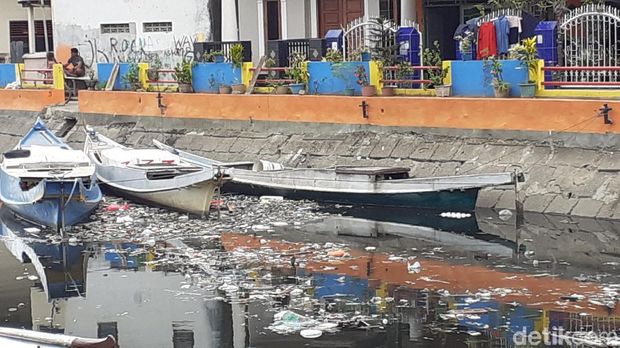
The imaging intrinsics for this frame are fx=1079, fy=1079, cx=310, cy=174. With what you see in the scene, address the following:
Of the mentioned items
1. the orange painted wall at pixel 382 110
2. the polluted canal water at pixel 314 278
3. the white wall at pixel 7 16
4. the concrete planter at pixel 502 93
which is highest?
the white wall at pixel 7 16

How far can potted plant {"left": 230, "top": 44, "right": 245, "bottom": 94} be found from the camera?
2272cm

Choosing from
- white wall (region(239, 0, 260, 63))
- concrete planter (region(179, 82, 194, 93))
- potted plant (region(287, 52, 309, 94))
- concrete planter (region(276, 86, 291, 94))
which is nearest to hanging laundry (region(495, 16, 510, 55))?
potted plant (region(287, 52, 309, 94))

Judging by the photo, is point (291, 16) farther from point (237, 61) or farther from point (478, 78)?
point (478, 78)

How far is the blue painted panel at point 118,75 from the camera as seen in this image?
2558cm

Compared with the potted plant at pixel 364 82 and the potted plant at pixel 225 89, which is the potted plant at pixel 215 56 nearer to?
the potted plant at pixel 225 89

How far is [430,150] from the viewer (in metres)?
19.1

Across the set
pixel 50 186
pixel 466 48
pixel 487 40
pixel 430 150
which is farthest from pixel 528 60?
pixel 50 186

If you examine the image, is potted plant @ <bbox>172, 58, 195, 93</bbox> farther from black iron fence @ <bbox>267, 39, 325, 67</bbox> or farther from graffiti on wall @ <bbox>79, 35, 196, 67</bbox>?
graffiti on wall @ <bbox>79, 35, 196, 67</bbox>

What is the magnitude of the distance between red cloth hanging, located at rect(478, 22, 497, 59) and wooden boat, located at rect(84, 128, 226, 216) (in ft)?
18.5

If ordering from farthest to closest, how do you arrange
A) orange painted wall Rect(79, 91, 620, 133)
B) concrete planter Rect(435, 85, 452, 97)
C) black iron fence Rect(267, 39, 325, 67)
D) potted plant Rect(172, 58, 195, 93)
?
potted plant Rect(172, 58, 195, 93)
black iron fence Rect(267, 39, 325, 67)
concrete planter Rect(435, 85, 452, 97)
orange painted wall Rect(79, 91, 620, 133)

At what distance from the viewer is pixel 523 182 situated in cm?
1733

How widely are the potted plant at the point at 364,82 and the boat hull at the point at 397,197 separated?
271cm

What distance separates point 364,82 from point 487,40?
2.48 metres

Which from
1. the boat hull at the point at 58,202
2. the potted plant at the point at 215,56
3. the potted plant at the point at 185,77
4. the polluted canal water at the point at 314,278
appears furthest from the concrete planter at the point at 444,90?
the potted plant at the point at 185,77
